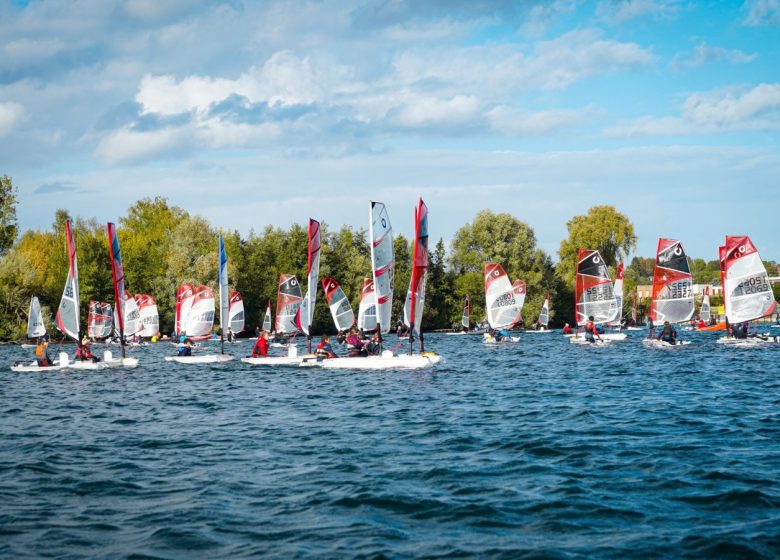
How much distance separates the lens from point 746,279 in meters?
44.0

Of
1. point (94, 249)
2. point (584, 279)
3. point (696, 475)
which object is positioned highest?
point (94, 249)

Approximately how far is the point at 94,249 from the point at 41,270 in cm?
776

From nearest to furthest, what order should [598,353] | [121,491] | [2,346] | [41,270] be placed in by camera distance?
[121,491]
[598,353]
[2,346]
[41,270]

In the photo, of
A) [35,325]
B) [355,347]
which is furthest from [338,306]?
[35,325]

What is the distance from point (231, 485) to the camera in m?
13.5

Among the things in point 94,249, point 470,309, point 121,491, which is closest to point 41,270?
point 94,249

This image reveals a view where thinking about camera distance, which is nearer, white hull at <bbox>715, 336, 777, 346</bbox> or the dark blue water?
the dark blue water

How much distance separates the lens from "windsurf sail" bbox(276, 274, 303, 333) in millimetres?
54500

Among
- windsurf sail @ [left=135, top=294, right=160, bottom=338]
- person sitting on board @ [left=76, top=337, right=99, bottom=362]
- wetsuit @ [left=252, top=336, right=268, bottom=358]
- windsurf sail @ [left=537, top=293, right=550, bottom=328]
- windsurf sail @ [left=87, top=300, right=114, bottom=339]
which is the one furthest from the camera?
windsurf sail @ [left=537, top=293, right=550, bottom=328]

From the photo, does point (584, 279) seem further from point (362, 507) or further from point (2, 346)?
point (2, 346)

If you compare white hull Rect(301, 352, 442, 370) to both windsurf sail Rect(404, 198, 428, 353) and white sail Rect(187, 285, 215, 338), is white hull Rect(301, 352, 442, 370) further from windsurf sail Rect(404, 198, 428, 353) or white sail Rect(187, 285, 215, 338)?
white sail Rect(187, 285, 215, 338)

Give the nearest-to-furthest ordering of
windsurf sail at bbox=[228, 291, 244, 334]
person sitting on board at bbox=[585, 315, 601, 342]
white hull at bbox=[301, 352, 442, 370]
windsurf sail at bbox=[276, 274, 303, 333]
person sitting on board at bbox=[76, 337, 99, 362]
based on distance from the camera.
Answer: white hull at bbox=[301, 352, 442, 370] < person sitting on board at bbox=[76, 337, 99, 362] < person sitting on board at bbox=[585, 315, 601, 342] < windsurf sail at bbox=[276, 274, 303, 333] < windsurf sail at bbox=[228, 291, 244, 334]

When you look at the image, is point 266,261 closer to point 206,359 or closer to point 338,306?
point 338,306

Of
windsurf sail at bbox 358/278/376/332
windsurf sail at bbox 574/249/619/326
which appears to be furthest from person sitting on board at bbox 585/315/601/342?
windsurf sail at bbox 358/278/376/332
